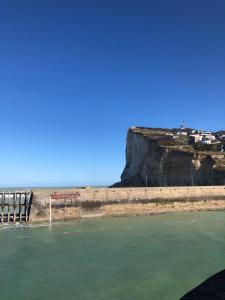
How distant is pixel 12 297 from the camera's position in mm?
17766

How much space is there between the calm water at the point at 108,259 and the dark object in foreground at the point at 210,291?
749 cm

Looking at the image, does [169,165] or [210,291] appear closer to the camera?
[210,291]

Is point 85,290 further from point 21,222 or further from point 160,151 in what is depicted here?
point 160,151

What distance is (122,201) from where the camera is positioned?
1971 inches

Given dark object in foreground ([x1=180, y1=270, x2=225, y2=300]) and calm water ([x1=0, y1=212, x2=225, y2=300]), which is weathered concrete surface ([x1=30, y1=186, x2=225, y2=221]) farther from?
dark object in foreground ([x1=180, y1=270, x2=225, y2=300])

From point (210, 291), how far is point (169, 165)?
229 ft

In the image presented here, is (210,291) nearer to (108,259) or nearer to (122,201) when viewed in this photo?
(108,259)

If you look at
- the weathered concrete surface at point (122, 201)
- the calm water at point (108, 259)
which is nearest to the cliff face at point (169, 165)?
the weathered concrete surface at point (122, 201)

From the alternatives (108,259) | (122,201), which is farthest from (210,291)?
(122,201)

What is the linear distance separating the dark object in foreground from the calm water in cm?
749

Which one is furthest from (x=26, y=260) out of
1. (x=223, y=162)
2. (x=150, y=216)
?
(x=223, y=162)

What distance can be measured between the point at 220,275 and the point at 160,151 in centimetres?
6944

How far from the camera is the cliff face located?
69688mm

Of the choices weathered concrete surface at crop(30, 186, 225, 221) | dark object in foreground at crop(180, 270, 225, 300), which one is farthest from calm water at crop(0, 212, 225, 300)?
dark object in foreground at crop(180, 270, 225, 300)
